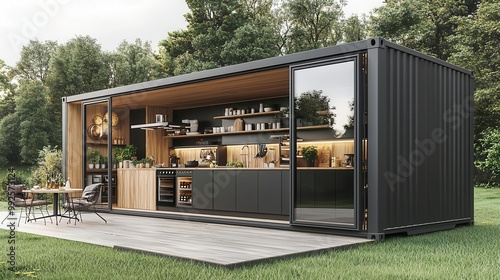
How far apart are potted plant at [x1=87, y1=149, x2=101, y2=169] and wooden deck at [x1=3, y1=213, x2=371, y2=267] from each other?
278 cm

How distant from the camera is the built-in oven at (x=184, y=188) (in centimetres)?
1225

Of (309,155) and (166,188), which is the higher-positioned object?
(309,155)

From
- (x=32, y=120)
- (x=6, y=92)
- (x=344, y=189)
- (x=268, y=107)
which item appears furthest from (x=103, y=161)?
(x=6, y=92)

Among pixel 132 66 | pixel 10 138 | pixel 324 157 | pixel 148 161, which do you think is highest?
pixel 132 66

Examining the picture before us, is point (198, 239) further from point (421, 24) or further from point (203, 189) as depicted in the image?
point (421, 24)

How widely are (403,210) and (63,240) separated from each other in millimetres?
4989

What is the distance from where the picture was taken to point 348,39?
25609 mm

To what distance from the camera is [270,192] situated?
1032cm

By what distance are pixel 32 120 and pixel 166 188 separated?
16.5 m

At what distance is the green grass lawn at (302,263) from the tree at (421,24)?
15314 millimetres

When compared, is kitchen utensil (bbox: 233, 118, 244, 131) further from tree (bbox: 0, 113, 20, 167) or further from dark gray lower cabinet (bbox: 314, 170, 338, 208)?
tree (bbox: 0, 113, 20, 167)

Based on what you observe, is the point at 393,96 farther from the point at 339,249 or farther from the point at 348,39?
the point at 348,39

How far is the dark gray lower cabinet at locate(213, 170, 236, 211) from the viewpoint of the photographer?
11039 millimetres

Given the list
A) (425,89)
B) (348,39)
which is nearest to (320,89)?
(425,89)
